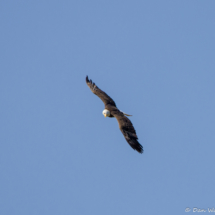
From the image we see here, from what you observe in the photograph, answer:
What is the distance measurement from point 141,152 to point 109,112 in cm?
406

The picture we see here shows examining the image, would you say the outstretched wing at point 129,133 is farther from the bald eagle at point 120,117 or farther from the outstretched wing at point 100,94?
the outstretched wing at point 100,94

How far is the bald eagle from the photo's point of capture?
23031 millimetres

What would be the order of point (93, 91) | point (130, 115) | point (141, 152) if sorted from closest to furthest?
point (141, 152) < point (130, 115) < point (93, 91)

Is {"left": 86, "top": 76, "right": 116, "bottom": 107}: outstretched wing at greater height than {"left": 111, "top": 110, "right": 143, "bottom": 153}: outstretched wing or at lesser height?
greater

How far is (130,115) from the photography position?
25.6 metres

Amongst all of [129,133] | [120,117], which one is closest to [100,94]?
[120,117]

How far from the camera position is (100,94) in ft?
88.5

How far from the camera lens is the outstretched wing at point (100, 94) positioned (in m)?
26.7

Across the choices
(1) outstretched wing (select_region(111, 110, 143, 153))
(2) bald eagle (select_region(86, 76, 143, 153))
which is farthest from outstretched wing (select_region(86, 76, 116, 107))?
(1) outstretched wing (select_region(111, 110, 143, 153))

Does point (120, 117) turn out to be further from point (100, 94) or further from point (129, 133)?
point (100, 94)

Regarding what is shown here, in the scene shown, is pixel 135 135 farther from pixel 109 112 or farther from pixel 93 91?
pixel 93 91

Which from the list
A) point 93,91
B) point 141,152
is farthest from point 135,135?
point 93,91

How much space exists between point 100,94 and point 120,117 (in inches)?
121

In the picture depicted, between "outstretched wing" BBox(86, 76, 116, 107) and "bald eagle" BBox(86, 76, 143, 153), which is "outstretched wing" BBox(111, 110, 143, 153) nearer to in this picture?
"bald eagle" BBox(86, 76, 143, 153)
